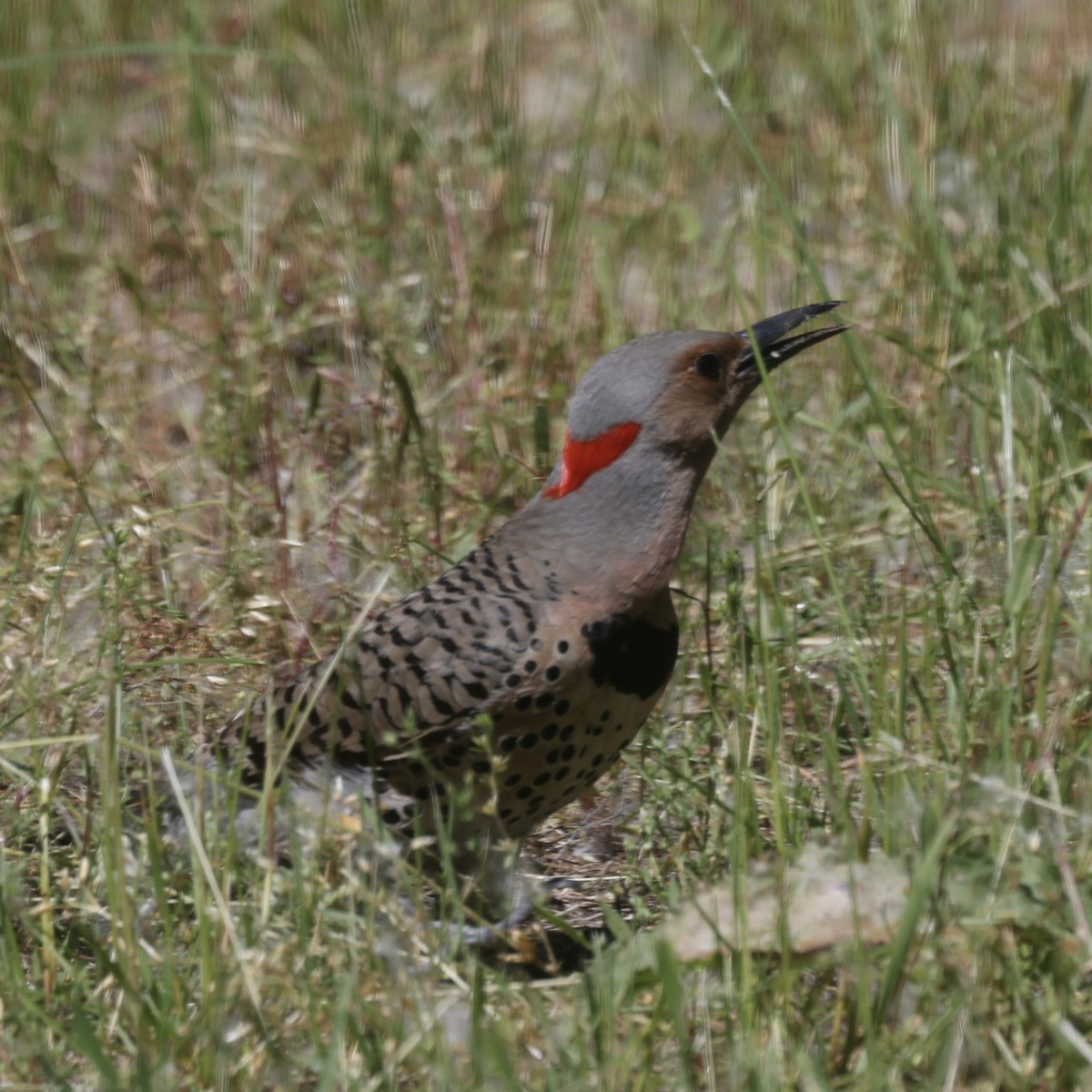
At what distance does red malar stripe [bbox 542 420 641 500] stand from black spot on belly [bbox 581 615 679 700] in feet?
1.09

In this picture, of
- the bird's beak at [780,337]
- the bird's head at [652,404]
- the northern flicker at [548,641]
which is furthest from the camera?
the bird's beak at [780,337]

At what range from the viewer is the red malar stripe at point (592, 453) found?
328 cm

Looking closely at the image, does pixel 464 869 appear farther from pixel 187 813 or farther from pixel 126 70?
pixel 126 70

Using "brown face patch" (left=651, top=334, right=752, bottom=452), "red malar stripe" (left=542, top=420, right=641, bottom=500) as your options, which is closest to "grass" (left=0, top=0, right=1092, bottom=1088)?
"brown face patch" (left=651, top=334, right=752, bottom=452)

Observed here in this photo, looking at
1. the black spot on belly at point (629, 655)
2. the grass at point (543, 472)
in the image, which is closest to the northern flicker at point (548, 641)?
the black spot on belly at point (629, 655)

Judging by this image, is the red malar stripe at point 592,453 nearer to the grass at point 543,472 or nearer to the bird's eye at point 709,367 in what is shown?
the bird's eye at point 709,367

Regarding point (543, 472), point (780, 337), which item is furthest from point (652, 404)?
point (543, 472)

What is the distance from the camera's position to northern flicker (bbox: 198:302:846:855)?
3.03m

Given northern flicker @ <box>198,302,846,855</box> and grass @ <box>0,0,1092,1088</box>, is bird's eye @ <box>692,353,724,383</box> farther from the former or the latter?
grass @ <box>0,0,1092,1088</box>

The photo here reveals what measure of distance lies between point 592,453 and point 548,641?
43 cm

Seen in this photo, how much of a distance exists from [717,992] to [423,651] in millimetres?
924

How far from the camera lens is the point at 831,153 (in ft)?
17.8

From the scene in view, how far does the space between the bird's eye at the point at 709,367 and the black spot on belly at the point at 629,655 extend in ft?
1.72

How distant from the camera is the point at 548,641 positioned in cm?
304
